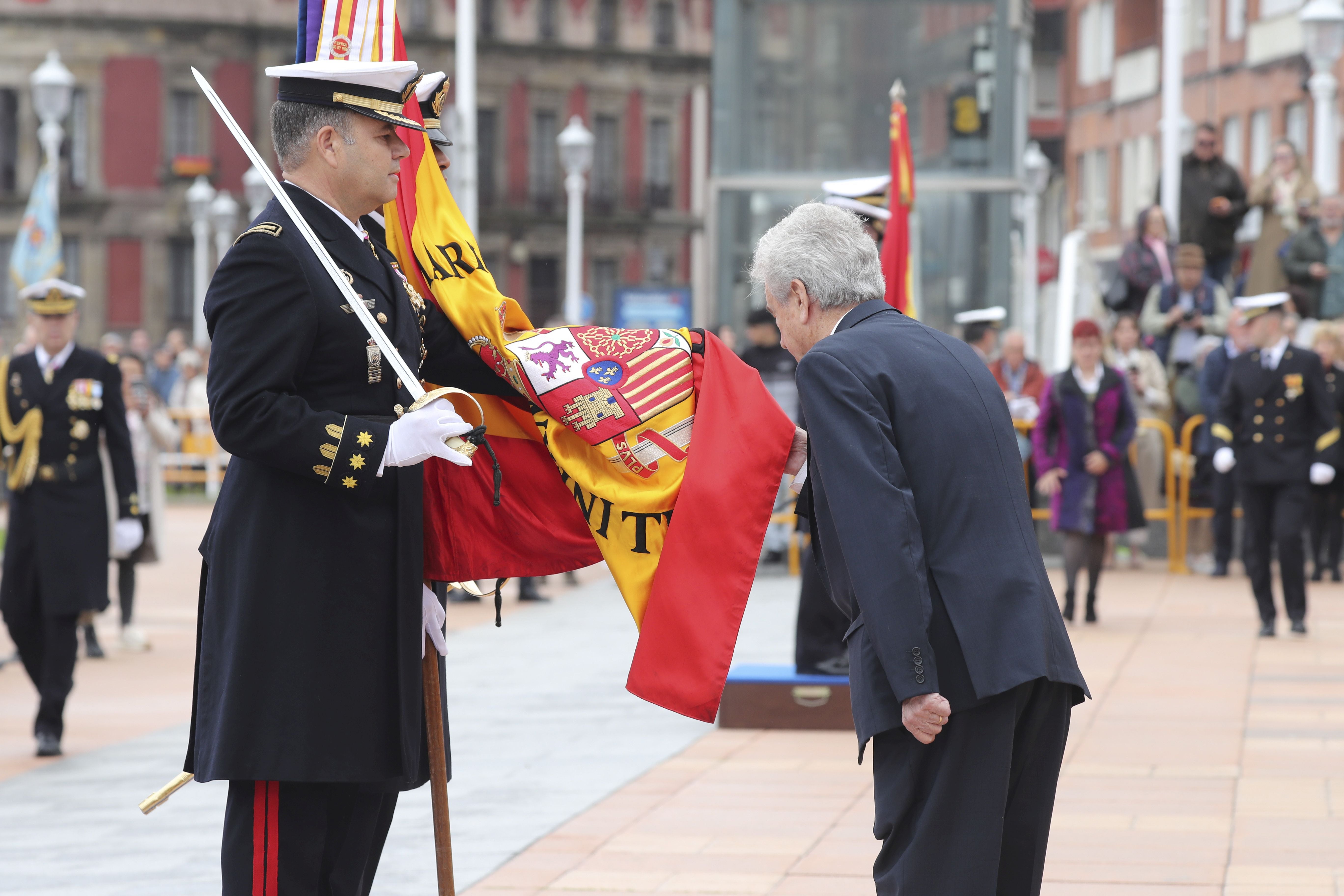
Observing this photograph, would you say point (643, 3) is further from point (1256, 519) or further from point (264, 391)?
point (264, 391)

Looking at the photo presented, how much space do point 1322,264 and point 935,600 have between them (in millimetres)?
14265

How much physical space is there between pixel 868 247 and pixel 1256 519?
8.43 meters

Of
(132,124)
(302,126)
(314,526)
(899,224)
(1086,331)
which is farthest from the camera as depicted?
(132,124)

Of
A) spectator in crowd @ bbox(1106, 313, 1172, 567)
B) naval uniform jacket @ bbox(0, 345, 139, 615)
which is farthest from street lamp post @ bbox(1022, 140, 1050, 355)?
naval uniform jacket @ bbox(0, 345, 139, 615)

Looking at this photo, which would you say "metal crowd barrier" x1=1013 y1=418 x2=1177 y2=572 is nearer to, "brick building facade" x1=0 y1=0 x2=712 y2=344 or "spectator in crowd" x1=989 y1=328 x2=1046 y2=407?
"spectator in crowd" x1=989 y1=328 x2=1046 y2=407

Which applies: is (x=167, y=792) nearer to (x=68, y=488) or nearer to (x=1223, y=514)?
(x=68, y=488)

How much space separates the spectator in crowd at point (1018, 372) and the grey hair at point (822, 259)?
461 inches

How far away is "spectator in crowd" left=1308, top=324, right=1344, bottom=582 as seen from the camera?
14.9 m

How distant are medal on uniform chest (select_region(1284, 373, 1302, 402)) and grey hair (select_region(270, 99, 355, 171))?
9.43 m

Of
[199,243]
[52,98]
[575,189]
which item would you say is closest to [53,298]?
[52,98]

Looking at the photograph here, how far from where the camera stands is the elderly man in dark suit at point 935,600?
3730 mm

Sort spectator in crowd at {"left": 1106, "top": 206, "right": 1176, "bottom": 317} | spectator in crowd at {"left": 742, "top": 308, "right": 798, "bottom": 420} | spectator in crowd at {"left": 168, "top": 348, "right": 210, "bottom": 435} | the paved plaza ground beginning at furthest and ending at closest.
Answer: spectator in crowd at {"left": 168, "top": 348, "right": 210, "bottom": 435}, spectator in crowd at {"left": 1106, "top": 206, "right": 1176, "bottom": 317}, spectator in crowd at {"left": 742, "top": 308, "right": 798, "bottom": 420}, the paved plaza ground

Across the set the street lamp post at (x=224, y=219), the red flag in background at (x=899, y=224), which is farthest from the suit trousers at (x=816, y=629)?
the street lamp post at (x=224, y=219)

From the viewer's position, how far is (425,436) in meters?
3.65
